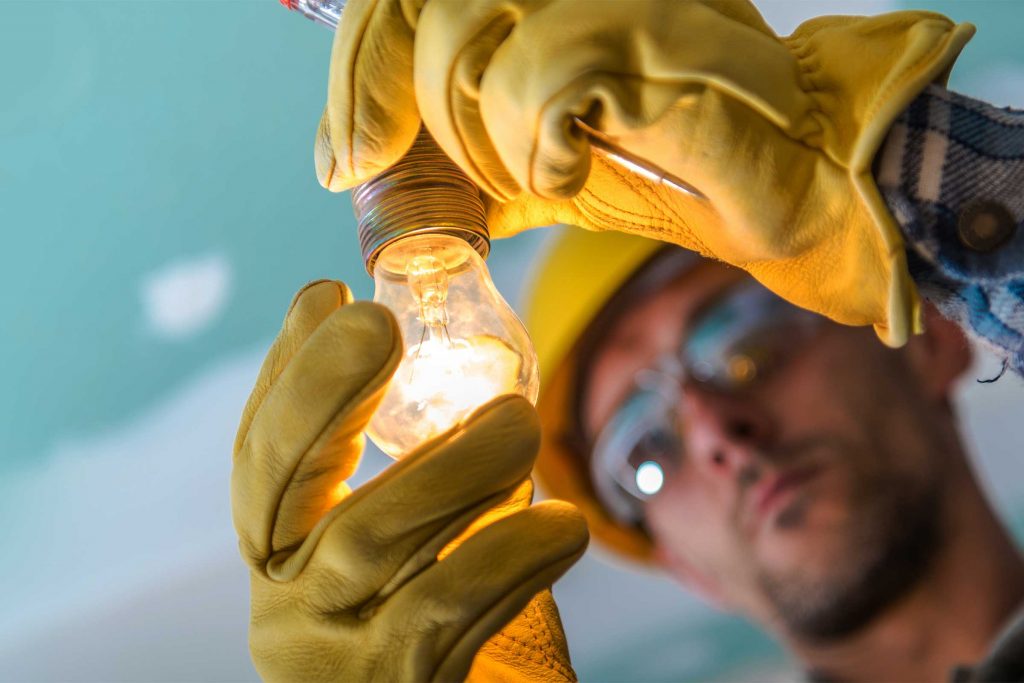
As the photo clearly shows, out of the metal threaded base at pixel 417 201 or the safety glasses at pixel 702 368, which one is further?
the safety glasses at pixel 702 368

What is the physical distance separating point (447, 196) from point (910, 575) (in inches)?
54.0

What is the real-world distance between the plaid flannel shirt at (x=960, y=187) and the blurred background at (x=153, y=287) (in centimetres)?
99

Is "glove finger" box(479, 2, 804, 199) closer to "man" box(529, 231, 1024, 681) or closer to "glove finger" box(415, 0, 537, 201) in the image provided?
"glove finger" box(415, 0, 537, 201)

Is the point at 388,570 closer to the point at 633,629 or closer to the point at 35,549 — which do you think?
the point at 35,549

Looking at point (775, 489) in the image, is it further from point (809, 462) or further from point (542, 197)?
point (542, 197)

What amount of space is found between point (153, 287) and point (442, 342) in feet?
3.32

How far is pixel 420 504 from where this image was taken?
0.59m

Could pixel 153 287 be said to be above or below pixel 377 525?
below

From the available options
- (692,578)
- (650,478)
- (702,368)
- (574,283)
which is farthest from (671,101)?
(692,578)

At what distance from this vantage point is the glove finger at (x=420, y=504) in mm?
588

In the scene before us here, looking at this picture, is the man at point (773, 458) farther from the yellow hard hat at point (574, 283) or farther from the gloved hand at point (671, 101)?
the gloved hand at point (671, 101)

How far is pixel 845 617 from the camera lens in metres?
1.74

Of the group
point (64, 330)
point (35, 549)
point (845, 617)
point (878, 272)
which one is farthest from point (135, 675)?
point (878, 272)

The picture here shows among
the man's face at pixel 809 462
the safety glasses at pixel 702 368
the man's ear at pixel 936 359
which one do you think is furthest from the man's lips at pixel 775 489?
the man's ear at pixel 936 359
